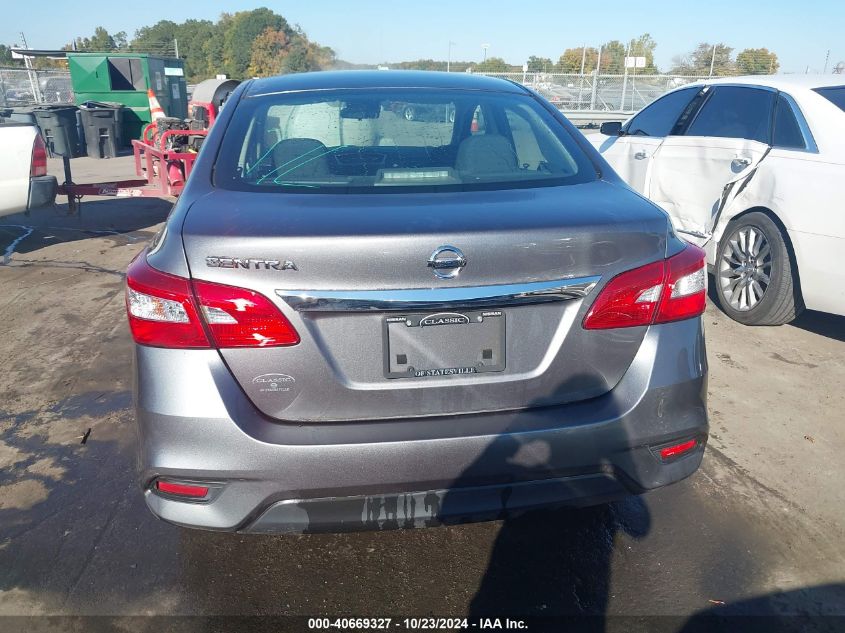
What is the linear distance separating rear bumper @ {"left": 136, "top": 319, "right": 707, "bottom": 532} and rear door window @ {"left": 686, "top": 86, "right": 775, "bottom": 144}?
3.57 m

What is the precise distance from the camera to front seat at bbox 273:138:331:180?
2.38 metres

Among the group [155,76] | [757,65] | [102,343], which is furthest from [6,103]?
[757,65]

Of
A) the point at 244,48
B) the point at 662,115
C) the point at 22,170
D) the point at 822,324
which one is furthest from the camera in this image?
the point at 244,48

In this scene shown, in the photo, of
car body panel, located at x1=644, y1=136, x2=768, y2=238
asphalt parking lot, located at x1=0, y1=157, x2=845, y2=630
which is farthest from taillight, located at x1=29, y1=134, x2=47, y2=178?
car body panel, located at x1=644, y1=136, x2=768, y2=238

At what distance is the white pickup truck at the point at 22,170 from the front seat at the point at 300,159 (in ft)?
17.4

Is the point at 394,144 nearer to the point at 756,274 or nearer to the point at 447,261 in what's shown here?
the point at 447,261

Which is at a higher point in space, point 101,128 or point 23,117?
point 23,117

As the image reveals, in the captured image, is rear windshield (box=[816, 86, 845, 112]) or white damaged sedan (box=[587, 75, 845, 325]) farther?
rear windshield (box=[816, 86, 845, 112])

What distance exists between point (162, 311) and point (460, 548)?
142 centimetres

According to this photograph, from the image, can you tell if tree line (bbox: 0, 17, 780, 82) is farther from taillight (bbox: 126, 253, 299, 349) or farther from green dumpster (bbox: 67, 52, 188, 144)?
taillight (bbox: 126, 253, 299, 349)

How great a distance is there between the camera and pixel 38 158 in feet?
22.3

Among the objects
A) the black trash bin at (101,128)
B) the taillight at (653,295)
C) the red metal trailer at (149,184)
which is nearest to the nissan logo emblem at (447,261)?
the taillight at (653,295)

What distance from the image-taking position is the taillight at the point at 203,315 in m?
1.82

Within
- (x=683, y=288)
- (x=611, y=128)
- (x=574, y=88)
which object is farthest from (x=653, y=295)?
(x=574, y=88)
